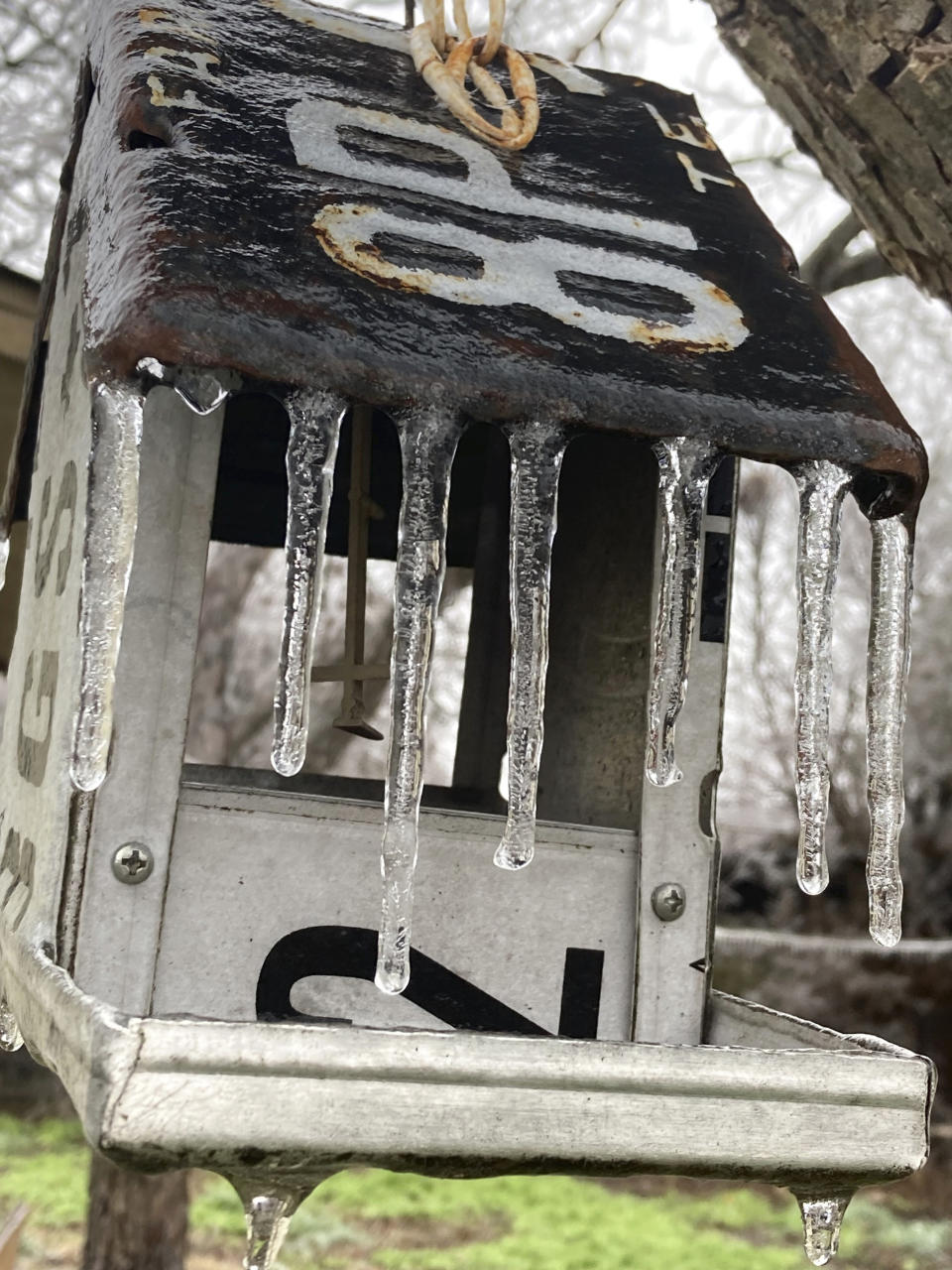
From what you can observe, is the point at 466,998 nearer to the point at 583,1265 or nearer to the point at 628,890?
the point at 628,890

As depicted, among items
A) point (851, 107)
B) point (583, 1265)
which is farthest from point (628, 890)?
point (583, 1265)

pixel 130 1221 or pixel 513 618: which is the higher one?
pixel 513 618

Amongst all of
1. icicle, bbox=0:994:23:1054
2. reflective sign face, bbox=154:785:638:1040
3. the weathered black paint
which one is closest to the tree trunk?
icicle, bbox=0:994:23:1054

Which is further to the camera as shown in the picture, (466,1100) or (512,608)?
(512,608)

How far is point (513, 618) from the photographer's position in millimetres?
1255

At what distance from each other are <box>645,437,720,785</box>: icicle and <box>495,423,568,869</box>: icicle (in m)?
0.11

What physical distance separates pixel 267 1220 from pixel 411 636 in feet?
1.88

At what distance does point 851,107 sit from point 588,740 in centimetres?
97

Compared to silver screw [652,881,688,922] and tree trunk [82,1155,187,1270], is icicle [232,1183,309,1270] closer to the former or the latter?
silver screw [652,881,688,922]

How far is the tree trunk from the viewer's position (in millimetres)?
4023

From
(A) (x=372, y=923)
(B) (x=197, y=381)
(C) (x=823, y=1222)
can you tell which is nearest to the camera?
(B) (x=197, y=381)

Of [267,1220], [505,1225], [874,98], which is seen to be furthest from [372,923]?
[505,1225]

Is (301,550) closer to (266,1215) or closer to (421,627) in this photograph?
(421,627)

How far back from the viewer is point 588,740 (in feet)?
6.23
